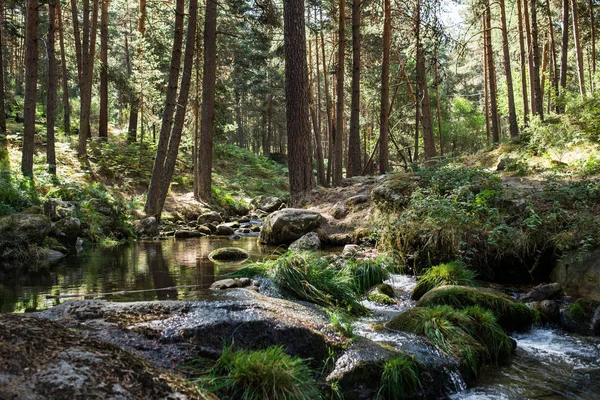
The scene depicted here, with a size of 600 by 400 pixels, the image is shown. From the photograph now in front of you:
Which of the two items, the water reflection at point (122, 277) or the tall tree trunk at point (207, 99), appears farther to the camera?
the tall tree trunk at point (207, 99)

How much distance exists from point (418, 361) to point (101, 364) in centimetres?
263

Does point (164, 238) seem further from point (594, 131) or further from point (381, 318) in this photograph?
point (594, 131)

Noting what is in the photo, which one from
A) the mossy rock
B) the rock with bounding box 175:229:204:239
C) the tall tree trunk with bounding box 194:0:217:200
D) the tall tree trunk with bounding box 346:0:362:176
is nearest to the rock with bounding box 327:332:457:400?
the mossy rock

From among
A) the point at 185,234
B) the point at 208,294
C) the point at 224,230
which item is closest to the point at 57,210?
the point at 185,234

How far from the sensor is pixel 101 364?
94.9 inches

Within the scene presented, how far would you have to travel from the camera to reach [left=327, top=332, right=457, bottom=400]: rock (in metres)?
3.50

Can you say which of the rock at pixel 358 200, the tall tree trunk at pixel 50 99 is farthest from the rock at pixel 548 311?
the tall tree trunk at pixel 50 99

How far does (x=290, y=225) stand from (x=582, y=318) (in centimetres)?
613

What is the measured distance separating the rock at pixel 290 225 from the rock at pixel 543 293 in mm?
4966

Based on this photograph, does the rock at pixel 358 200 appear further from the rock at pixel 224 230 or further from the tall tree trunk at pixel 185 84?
the tall tree trunk at pixel 185 84

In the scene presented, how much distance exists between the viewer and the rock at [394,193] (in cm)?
957

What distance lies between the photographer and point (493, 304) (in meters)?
5.31

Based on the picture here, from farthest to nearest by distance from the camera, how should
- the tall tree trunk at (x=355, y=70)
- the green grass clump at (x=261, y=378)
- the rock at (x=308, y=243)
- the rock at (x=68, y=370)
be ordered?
the tall tree trunk at (x=355, y=70) < the rock at (x=308, y=243) < the green grass clump at (x=261, y=378) < the rock at (x=68, y=370)

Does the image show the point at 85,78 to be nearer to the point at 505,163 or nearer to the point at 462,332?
the point at 505,163
